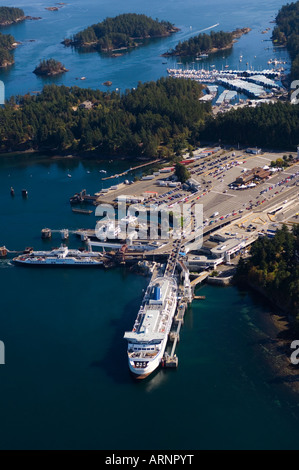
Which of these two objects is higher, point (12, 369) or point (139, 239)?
point (139, 239)

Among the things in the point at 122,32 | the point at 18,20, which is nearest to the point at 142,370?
the point at 122,32

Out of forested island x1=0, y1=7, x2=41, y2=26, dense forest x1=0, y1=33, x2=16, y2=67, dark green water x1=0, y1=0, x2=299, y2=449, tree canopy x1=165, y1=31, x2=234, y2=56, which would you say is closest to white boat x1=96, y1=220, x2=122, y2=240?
dark green water x1=0, y1=0, x2=299, y2=449

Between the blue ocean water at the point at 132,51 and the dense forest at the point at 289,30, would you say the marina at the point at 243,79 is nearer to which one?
the blue ocean water at the point at 132,51

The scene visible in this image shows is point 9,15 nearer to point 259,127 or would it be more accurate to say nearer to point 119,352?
point 259,127

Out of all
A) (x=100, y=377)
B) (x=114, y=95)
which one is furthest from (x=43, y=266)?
(x=114, y=95)

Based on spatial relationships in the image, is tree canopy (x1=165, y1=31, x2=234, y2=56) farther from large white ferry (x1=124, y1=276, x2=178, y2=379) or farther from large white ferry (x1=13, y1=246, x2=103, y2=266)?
large white ferry (x1=124, y1=276, x2=178, y2=379)
